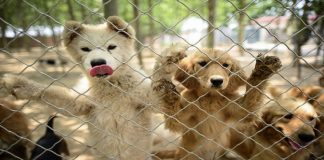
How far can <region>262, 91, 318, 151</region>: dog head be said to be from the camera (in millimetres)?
2473

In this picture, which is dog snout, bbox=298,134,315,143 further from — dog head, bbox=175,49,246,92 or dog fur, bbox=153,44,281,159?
dog head, bbox=175,49,246,92

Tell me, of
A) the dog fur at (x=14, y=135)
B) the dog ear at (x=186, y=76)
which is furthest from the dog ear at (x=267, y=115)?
the dog fur at (x=14, y=135)

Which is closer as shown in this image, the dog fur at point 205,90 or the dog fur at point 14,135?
the dog fur at point 205,90

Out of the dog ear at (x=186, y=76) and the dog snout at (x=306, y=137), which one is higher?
the dog ear at (x=186, y=76)

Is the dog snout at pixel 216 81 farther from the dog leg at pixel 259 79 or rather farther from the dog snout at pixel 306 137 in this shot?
the dog snout at pixel 306 137

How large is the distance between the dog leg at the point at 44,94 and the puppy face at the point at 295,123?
4.91 feet

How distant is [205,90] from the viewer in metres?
2.61

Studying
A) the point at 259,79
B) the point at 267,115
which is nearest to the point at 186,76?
the point at 259,79

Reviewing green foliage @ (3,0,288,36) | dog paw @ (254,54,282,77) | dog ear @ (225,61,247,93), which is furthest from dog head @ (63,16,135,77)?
dog paw @ (254,54,282,77)

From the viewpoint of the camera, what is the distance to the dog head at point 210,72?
233 centimetres

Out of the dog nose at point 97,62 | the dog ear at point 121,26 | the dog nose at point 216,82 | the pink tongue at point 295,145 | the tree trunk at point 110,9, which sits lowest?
the pink tongue at point 295,145

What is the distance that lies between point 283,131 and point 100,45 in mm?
1561

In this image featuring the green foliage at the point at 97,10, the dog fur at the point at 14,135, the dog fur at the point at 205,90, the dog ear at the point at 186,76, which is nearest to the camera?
the green foliage at the point at 97,10

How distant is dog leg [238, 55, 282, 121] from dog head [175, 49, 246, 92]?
0.12 m
